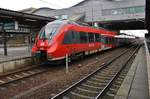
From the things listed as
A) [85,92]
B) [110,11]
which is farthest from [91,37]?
[110,11]

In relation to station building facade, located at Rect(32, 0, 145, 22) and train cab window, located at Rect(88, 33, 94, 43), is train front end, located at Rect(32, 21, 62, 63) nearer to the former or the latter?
train cab window, located at Rect(88, 33, 94, 43)

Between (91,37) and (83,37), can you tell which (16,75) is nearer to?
(83,37)

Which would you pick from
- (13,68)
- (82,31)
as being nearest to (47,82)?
(13,68)

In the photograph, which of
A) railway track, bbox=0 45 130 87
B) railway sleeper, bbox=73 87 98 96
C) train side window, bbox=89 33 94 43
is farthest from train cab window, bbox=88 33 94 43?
railway sleeper, bbox=73 87 98 96

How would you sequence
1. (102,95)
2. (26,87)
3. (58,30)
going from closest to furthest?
(102,95) → (26,87) → (58,30)

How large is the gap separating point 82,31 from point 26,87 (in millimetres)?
9779

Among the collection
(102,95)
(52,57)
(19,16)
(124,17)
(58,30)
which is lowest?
(102,95)

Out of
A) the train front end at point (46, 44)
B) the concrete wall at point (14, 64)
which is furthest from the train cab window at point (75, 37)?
the concrete wall at point (14, 64)

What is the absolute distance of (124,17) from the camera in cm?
5022

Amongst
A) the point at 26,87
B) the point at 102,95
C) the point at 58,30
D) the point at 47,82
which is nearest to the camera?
the point at 102,95

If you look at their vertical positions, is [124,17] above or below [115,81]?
above

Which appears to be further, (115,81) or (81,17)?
(81,17)

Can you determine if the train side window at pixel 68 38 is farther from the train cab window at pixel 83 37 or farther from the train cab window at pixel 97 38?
the train cab window at pixel 97 38

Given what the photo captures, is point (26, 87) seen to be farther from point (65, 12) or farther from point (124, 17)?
point (65, 12)
